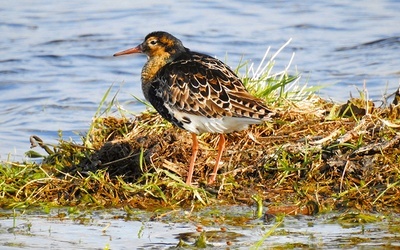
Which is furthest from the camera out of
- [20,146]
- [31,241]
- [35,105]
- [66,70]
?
[66,70]

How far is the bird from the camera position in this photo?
7.52 metres

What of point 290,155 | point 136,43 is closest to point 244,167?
point 290,155

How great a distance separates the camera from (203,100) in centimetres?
764

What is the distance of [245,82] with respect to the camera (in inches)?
349

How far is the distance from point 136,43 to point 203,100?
7.87 m

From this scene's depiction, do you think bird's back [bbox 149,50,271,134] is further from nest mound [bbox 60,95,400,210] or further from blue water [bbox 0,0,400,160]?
blue water [bbox 0,0,400,160]

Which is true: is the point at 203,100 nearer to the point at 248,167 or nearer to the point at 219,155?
the point at 219,155

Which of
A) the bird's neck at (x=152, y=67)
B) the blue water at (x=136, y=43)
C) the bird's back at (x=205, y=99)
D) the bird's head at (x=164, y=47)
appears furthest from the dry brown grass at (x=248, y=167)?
the blue water at (x=136, y=43)

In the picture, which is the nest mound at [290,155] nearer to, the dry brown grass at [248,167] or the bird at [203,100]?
the dry brown grass at [248,167]

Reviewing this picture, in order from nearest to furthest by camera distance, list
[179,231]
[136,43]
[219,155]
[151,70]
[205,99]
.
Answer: [179,231] < [205,99] < [219,155] < [151,70] < [136,43]

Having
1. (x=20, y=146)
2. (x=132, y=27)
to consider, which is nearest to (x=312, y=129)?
(x=20, y=146)

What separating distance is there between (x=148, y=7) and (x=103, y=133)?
29.7 ft

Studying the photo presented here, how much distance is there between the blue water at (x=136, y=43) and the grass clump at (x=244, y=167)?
79.7 inches

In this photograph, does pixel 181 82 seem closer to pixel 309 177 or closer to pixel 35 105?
pixel 309 177
